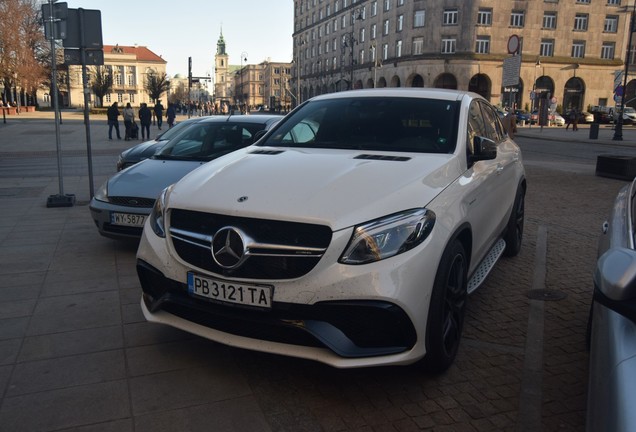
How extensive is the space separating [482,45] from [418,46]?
720cm

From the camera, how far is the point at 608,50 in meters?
64.5

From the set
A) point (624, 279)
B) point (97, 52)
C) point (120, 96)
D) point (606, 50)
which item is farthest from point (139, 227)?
point (120, 96)

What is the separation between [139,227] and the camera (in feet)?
19.7

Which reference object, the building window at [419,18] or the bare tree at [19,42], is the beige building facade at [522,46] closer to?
the building window at [419,18]

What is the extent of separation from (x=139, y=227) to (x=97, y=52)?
14.7 ft

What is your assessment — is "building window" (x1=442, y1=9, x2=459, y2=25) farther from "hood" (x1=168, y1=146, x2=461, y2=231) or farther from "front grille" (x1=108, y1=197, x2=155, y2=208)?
"hood" (x1=168, y1=146, x2=461, y2=231)

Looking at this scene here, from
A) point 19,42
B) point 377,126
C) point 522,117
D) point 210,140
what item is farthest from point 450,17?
point 377,126

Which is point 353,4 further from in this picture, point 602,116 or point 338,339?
point 338,339

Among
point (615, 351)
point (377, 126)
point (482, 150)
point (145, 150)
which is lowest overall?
point (615, 351)

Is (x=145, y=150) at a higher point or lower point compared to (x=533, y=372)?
higher

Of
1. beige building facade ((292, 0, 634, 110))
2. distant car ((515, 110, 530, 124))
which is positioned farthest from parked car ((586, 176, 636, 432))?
beige building facade ((292, 0, 634, 110))

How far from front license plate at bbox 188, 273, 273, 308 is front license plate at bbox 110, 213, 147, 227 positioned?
9.89ft

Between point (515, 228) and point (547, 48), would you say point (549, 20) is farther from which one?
point (515, 228)

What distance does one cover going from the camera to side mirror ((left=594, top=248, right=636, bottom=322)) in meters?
1.72
